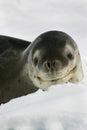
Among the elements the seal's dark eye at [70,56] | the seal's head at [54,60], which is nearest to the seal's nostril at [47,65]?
the seal's head at [54,60]

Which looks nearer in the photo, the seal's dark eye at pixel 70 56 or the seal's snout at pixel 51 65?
the seal's snout at pixel 51 65

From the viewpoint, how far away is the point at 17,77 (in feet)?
17.1

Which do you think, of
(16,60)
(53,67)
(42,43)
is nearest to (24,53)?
(16,60)

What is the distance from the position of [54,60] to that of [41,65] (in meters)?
0.13

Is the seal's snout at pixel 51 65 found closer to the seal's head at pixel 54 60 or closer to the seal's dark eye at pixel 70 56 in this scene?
the seal's head at pixel 54 60

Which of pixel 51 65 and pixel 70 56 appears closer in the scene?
pixel 51 65

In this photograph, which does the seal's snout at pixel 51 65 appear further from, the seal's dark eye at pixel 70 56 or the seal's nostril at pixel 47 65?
the seal's dark eye at pixel 70 56

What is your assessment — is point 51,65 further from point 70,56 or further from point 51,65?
point 70,56

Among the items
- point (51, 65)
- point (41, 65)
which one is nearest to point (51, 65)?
point (51, 65)

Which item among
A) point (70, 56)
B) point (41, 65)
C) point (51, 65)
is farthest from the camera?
point (70, 56)

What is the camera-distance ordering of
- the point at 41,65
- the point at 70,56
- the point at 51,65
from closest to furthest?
1. the point at 51,65
2. the point at 41,65
3. the point at 70,56

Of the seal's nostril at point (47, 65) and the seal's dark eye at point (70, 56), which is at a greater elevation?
the seal's dark eye at point (70, 56)

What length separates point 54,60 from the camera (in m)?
4.19

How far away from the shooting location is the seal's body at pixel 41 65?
4242 millimetres
